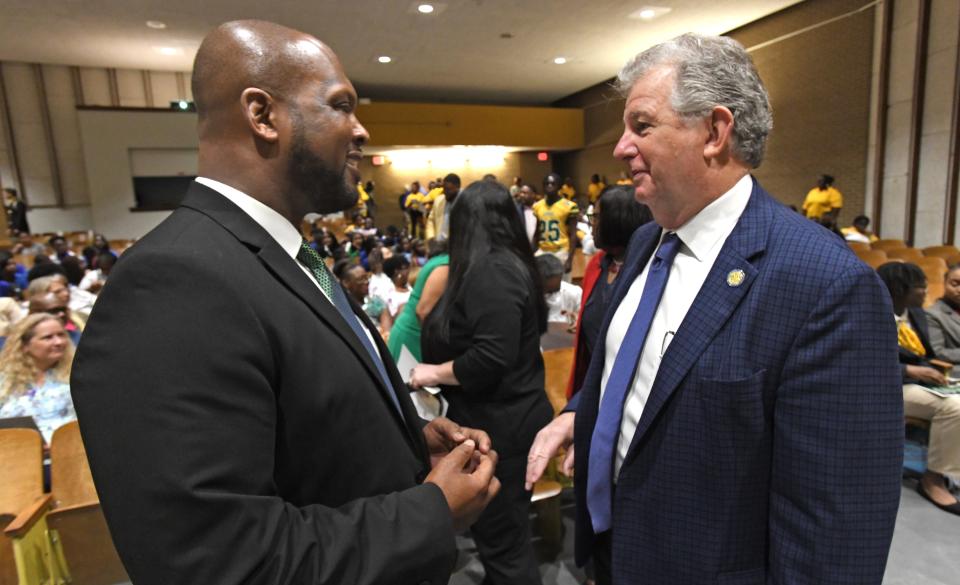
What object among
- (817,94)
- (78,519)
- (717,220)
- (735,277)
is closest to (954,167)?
(817,94)

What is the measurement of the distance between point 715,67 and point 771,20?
11.0 metres

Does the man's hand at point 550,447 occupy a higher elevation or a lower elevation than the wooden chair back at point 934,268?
higher

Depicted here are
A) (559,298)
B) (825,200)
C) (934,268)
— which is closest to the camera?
(559,298)

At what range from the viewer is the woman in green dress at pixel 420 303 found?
2.02 meters

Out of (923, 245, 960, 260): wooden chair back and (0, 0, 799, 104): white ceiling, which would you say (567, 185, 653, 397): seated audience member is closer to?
(0, 0, 799, 104): white ceiling

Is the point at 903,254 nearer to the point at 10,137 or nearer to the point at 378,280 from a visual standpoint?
the point at 378,280

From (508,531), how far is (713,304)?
1.33 meters

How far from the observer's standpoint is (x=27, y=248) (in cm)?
962

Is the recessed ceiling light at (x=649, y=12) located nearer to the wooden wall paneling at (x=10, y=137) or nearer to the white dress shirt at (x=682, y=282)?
the white dress shirt at (x=682, y=282)

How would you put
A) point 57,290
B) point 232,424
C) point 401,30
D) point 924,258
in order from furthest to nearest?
point 401,30, point 924,258, point 57,290, point 232,424

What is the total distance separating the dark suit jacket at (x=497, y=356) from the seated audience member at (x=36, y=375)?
2.23 m

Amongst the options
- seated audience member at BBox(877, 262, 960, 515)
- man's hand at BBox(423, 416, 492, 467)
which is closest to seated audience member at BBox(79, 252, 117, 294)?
man's hand at BBox(423, 416, 492, 467)

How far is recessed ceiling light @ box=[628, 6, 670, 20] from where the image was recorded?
8.78 m

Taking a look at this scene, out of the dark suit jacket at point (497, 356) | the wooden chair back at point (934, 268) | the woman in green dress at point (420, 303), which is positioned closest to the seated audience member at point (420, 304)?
the woman in green dress at point (420, 303)
